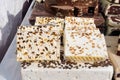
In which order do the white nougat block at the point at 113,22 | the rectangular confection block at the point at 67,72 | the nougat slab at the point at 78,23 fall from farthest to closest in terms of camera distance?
the white nougat block at the point at 113,22, the nougat slab at the point at 78,23, the rectangular confection block at the point at 67,72

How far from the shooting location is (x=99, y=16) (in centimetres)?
160

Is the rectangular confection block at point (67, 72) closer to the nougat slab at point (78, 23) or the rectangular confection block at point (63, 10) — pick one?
the nougat slab at point (78, 23)

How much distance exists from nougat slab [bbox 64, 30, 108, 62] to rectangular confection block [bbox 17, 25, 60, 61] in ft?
0.20

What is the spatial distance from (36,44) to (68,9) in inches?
17.3

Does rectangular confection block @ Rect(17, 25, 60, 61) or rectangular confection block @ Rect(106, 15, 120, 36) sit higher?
rectangular confection block @ Rect(17, 25, 60, 61)

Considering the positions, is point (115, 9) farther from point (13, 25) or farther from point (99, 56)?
point (13, 25)

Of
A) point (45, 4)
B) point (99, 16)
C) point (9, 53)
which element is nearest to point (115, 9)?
point (99, 16)

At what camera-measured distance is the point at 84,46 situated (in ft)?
3.97

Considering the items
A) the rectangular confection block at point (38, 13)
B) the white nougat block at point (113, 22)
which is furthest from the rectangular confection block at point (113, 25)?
the rectangular confection block at point (38, 13)

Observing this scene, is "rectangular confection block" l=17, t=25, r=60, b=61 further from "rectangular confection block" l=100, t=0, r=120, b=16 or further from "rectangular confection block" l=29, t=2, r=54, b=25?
"rectangular confection block" l=100, t=0, r=120, b=16

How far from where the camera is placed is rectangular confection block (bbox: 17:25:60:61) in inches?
46.4

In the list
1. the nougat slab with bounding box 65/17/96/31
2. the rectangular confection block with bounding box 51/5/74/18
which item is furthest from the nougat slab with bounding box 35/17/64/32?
the rectangular confection block with bounding box 51/5/74/18

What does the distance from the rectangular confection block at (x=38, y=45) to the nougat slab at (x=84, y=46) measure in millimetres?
60

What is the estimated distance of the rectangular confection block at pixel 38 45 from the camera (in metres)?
1.18
